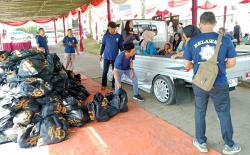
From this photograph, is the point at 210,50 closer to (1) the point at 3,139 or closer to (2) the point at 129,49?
(2) the point at 129,49

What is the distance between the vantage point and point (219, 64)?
3.16 m

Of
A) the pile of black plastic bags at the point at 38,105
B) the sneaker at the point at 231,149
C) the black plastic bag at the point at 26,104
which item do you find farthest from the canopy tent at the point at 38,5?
the sneaker at the point at 231,149

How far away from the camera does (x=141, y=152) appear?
354 centimetres

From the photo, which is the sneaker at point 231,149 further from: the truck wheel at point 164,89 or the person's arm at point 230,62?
the truck wheel at point 164,89

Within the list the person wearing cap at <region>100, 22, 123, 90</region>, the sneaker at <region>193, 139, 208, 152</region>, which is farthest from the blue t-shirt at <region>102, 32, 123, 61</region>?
the sneaker at <region>193, 139, 208, 152</region>

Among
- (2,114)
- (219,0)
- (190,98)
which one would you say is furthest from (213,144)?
(219,0)

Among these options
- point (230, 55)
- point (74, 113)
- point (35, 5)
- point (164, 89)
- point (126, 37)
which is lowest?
point (74, 113)

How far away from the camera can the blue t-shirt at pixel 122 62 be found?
17.7 ft

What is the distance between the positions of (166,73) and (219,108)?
76.2 inches

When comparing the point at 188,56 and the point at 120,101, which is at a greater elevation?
the point at 188,56

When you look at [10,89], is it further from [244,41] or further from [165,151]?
[244,41]

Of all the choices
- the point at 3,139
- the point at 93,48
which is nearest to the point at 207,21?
the point at 3,139

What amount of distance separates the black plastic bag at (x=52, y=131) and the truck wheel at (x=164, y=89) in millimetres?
2134

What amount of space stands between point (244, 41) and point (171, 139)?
15.0 meters
